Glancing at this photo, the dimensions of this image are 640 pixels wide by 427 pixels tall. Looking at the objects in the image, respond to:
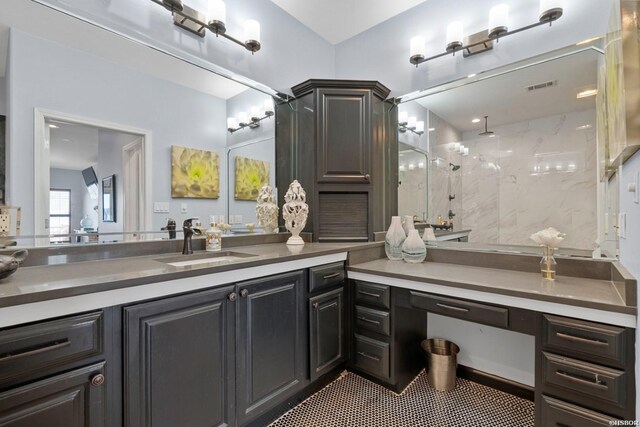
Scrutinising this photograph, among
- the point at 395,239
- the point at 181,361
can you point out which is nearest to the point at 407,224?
the point at 395,239

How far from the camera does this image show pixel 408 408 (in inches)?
68.1

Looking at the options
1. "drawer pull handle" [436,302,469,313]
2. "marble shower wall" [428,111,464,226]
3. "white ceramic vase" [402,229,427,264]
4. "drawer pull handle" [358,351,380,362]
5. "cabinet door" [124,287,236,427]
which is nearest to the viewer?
"cabinet door" [124,287,236,427]

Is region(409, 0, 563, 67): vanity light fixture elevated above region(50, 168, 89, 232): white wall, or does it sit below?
above

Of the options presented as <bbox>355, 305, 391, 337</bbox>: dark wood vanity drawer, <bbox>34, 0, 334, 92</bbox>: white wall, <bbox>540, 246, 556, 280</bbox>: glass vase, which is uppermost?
<bbox>34, 0, 334, 92</bbox>: white wall

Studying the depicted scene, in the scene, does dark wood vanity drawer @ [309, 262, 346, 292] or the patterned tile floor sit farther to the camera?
dark wood vanity drawer @ [309, 262, 346, 292]

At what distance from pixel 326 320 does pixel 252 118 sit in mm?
1647

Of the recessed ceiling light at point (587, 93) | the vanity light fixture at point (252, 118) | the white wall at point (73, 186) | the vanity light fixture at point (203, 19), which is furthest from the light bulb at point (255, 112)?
the recessed ceiling light at point (587, 93)

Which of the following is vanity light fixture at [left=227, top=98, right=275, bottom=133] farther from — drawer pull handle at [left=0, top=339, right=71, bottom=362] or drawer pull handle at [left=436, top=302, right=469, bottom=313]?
drawer pull handle at [left=436, top=302, right=469, bottom=313]

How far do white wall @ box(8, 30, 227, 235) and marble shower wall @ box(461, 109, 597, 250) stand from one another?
187 centimetres

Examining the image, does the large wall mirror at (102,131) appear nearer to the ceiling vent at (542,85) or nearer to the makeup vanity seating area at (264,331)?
the makeup vanity seating area at (264,331)

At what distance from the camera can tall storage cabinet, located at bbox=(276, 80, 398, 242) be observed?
7.70ft

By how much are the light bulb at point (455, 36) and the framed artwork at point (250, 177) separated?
1704mm

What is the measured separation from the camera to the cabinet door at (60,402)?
0.85 metres

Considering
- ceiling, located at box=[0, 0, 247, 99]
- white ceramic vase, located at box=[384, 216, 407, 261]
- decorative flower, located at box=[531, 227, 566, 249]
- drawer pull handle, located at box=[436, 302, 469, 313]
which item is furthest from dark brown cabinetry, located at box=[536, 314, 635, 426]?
ceiling, located at box=[0, 0, 247, 99]
